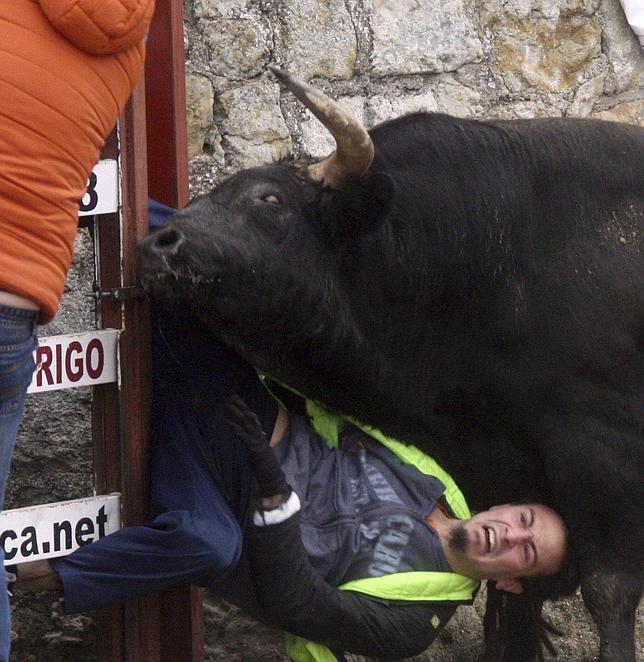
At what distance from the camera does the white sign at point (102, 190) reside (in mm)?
3037

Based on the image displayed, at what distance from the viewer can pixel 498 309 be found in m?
3.38

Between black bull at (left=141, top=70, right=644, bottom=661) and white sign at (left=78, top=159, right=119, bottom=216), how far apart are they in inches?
11.3

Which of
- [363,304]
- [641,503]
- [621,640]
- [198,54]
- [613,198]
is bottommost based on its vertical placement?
[621,640]

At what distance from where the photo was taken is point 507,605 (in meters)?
3.92

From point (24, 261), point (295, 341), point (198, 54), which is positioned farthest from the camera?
point (198, 54)

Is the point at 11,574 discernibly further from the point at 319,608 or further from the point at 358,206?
the point at 358,206

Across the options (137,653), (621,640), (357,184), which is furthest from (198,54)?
(621,640)

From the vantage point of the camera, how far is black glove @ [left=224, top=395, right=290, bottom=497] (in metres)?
2.95

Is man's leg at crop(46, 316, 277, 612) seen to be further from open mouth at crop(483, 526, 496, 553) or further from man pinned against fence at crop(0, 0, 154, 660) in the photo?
man pinned against fence at crop(0, 0, 154, 660)

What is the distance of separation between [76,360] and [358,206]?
77cm

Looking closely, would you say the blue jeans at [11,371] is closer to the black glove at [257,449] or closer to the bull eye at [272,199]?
the black glove at [257,449]

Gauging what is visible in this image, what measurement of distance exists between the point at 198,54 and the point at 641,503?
1.75 meters

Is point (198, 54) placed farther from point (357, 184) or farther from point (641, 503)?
point (641, 503)

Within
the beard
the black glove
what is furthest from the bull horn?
the beard
